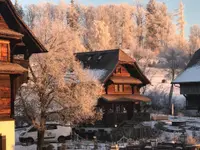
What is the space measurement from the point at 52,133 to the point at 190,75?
2986 cm

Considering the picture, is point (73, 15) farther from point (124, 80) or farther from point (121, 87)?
point (124, 80)

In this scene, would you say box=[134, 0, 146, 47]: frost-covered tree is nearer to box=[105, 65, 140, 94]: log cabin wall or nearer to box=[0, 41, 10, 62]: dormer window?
box=[105, 65, 140, 94]: log cabin wall

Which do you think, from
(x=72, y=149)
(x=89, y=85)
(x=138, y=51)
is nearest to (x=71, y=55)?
(x=89, y=85)

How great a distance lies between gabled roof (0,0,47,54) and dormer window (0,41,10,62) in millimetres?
766

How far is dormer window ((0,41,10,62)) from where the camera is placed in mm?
20125

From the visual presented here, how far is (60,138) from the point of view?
3291 cm

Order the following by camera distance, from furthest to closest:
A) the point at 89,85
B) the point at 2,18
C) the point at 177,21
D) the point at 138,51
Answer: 1. the point at 177,21
2. the point at 138,51
3. the point at 89,85
4. the point at 2,18

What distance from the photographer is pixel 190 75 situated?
56.5m

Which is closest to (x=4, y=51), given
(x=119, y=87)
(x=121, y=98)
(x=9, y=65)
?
(x=9, y=65)

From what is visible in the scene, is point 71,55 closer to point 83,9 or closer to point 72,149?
point 72,149

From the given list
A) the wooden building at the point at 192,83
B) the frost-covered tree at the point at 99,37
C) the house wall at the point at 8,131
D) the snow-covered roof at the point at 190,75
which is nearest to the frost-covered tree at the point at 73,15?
the frost-covered tree at the point at 99,37

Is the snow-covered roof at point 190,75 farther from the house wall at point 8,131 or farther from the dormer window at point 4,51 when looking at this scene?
the house wall at point 8,131

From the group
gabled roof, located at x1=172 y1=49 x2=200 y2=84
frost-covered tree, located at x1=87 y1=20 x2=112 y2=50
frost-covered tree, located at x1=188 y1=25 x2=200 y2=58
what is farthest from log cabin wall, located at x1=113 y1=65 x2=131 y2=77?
frost-covered tree, located at x1=188 y1=25 x2=200 y2=58

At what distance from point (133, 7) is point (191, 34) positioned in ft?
69.6
